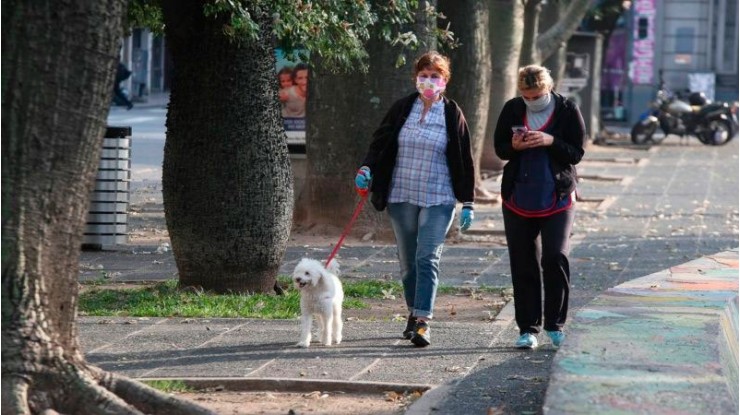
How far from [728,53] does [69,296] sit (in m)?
45.9

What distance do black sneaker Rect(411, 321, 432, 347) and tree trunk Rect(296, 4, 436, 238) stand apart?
246 inches

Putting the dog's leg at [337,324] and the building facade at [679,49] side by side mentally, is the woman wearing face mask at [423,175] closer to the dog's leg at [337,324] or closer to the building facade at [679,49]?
the dog's leg at [337,324]

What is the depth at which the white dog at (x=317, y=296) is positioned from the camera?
8180mm

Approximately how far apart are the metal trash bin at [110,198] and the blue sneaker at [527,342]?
21.0 ft

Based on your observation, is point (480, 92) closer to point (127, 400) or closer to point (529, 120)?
point (529, 120)

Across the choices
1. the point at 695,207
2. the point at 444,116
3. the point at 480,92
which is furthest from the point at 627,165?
the point at 444,116

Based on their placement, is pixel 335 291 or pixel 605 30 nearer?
pixel 335 291

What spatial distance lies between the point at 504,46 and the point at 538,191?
14.3 metres

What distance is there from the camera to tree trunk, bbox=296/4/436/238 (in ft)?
48.3

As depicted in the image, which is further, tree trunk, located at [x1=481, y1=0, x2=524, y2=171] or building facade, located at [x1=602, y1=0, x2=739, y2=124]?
building facade, located at [x1=602, y1=0, x2=739, y2=124]

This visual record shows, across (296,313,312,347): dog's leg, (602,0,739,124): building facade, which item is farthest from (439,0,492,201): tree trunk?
(602,0,739,124): building facade

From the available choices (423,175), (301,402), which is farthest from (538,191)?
(301,402)

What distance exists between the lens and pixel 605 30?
39.7 m

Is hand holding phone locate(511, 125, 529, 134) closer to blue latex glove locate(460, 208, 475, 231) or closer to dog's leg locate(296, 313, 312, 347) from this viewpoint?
blue latex glove locate(460, 208, 475, 231)
